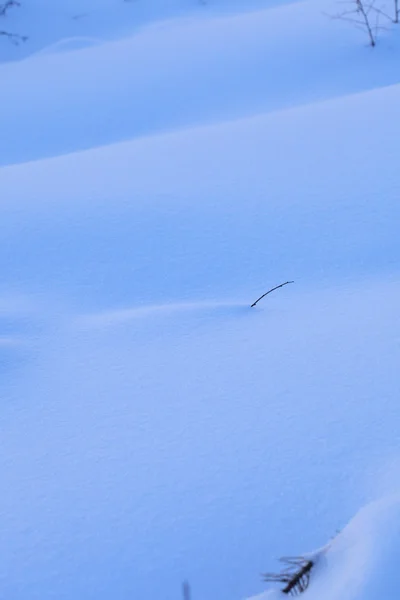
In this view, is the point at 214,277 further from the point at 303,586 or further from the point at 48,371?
the point at 303,586

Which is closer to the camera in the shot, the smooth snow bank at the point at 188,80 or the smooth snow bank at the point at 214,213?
the smooth snow bank at the point at 214,213

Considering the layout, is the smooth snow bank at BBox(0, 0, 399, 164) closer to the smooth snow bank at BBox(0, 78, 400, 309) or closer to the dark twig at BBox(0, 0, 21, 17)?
the smooth snow bank at BBox(0, 78, 400, 309)

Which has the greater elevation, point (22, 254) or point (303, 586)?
point (22, 254)

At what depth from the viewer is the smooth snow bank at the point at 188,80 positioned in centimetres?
321

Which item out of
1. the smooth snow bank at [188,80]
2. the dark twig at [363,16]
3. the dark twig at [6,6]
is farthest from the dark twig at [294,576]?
the dark twig at [6,6]

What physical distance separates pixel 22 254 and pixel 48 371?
1.95 ft

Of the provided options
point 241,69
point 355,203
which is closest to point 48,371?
point 355,203

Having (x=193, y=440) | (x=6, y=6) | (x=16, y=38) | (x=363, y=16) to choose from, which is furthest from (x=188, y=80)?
(x=193, y=440)

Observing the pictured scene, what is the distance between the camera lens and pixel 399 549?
895 millimetres

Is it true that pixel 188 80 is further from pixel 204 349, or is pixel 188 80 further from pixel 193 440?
pixel 193 440

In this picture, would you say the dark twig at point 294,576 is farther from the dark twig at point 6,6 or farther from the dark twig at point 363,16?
the dark twig at point 6,6

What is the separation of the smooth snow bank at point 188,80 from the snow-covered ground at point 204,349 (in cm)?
3

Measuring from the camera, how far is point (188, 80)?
11.5 ft

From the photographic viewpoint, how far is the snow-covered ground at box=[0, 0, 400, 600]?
1113mm
